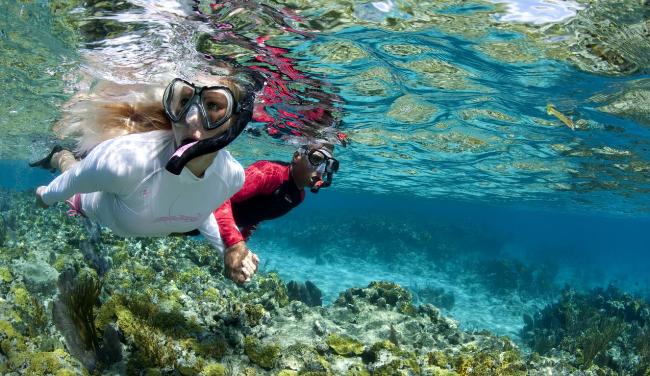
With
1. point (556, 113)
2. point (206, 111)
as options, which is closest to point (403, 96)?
point (556, 113)

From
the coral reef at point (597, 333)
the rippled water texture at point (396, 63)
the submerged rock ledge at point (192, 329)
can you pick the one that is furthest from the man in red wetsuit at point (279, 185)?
the coral reef at point (597, 333)

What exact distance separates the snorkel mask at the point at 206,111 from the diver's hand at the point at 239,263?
4.30 ft

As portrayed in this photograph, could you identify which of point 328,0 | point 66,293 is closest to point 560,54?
point 328,0

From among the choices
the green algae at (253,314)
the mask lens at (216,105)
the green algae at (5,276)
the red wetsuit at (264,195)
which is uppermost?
the mask lens at (216,105)

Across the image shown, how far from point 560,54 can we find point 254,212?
716 cm

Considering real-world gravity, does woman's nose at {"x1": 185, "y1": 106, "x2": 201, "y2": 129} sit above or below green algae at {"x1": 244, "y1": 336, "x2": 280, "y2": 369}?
above

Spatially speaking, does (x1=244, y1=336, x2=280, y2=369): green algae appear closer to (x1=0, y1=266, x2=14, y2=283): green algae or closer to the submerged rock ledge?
the submerged rock ledge

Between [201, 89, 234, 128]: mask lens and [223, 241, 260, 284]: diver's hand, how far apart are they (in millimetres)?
1476

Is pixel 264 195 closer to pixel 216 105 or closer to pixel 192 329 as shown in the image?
pixel 192 329

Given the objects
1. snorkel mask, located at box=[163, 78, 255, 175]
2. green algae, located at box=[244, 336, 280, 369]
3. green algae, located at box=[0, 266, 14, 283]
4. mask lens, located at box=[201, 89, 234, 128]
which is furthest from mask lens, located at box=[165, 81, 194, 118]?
green algae, located at box=[0, 266, 14, 283]

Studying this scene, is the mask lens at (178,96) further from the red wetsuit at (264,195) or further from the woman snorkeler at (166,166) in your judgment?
the red wetsuit at (264,195)

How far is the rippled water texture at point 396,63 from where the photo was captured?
23.9ft

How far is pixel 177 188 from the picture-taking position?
3621 millimetres

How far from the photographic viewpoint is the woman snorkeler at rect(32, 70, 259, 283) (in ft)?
11.0
